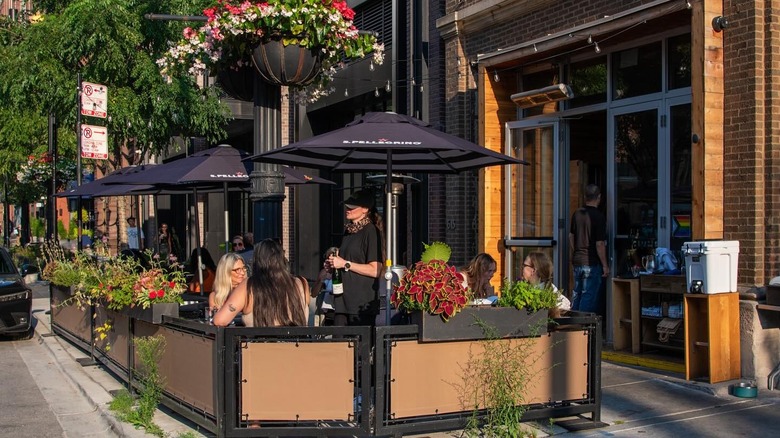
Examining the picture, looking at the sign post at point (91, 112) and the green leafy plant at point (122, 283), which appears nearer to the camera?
the green leafy plant at point (122, 283)

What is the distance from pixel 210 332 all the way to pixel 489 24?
7321 millimetres

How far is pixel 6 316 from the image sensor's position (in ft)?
41.9

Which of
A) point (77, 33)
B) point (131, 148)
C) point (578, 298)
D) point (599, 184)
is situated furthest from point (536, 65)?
point (131, 148)

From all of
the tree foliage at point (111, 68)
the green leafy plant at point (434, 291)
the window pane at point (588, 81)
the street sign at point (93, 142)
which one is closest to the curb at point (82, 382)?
the green leafy plant at point (434, 291)

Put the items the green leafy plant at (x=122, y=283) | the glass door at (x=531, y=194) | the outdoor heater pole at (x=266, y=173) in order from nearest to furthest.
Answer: the outdoor heater pole at (x=266, y=173) < the green leafy plant at (x=122, y=283) < the glass door at (x=531, y=194)

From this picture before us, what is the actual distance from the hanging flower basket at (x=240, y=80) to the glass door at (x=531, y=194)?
473 cm

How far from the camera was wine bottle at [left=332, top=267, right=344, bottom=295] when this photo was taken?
23.0ft

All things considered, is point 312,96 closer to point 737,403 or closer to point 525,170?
point 525,170

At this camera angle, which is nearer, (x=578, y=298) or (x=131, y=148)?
(x=578, y=298)

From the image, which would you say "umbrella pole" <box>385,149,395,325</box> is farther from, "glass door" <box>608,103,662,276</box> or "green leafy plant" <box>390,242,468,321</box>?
"glass door" <box>608,103,662,276</box>

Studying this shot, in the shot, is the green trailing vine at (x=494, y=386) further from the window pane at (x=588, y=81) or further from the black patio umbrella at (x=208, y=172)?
the window pane at (x=588, y=81)

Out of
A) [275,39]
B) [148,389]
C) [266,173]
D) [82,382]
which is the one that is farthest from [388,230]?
[82,382]

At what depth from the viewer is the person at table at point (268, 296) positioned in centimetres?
639

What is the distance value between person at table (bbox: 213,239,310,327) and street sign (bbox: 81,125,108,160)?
8825 mm
